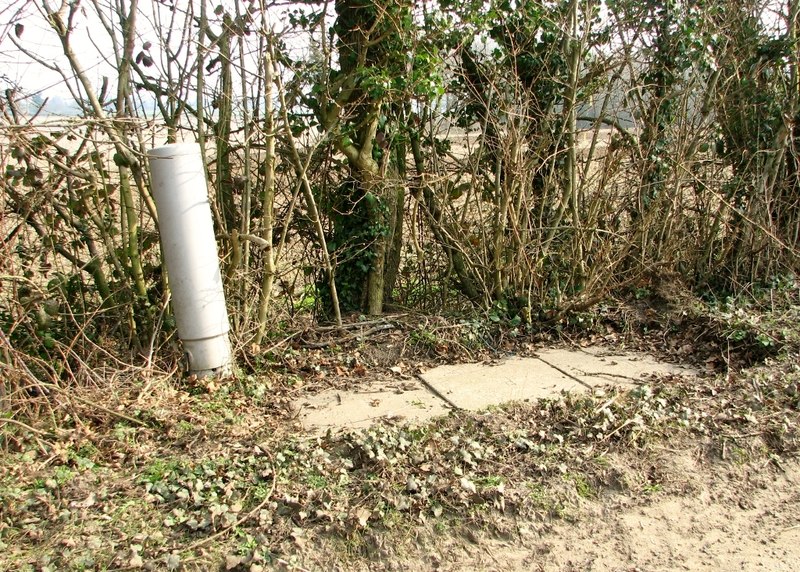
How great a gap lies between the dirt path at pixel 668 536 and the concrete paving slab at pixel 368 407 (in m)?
1.26

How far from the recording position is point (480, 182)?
6297 mm

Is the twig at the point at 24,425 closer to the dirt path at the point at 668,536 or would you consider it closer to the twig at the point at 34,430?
the twig at the point at 34,430

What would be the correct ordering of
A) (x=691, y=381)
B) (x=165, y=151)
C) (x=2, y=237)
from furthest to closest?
1. (x=691, y=381)
2. (x=165, y=151)
3. (x=2, y=237)

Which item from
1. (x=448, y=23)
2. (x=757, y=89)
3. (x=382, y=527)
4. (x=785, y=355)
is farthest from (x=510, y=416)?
(x=757, y=89)

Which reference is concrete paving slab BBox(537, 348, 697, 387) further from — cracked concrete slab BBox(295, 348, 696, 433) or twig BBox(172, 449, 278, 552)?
twig BBox(172, 449, 278, 552)

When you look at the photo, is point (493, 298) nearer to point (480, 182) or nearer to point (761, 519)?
point (480, 182)

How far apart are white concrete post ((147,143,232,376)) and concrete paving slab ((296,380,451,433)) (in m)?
0.72

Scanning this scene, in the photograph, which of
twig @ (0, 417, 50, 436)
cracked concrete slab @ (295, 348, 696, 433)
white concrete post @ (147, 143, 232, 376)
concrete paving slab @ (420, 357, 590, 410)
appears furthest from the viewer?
concrete paving slab @ (420, 357, 590, 410)

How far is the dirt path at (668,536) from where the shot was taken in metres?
3.54

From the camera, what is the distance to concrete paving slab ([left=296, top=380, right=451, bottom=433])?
187 inches

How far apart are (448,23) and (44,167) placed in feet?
10.1

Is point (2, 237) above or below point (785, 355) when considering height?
above

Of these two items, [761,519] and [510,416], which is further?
[510,416]

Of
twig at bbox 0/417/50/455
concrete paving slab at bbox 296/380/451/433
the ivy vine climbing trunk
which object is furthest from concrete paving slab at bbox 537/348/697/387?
twig at bbox 0/417/50/455
